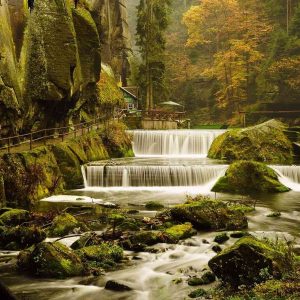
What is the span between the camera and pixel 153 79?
168 feet

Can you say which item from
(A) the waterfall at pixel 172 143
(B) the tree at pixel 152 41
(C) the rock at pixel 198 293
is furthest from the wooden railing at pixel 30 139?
(B) the tree at pixel 152 41

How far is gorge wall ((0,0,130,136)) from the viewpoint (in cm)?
1900

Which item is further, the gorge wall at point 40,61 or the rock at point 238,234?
the gorge wall at point 40,61

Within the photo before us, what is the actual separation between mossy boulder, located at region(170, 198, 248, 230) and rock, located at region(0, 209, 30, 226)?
15.5ft

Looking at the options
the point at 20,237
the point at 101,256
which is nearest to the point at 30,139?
the point at 20,237

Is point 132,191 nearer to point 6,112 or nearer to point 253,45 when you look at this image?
point 6,112

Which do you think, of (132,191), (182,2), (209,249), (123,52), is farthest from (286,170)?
(182,2)

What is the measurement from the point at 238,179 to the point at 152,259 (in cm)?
1173

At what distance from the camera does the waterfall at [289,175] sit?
23013 millimetres

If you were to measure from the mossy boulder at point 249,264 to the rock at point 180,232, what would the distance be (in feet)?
12.4

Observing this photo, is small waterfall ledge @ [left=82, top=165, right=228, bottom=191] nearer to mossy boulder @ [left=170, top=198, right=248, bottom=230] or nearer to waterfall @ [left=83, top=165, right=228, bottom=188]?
waterfall @ [left=83, top=165, right=228, bottom=188]

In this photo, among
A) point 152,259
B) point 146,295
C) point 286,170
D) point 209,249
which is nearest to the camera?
point 146,295

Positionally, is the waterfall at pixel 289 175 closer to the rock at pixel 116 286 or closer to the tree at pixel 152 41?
the rock at pixel 116 286

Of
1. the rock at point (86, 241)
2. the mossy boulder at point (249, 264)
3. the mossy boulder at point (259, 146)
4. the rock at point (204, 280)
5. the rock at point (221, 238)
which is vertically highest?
the mossy boulder at point (259, 146)
